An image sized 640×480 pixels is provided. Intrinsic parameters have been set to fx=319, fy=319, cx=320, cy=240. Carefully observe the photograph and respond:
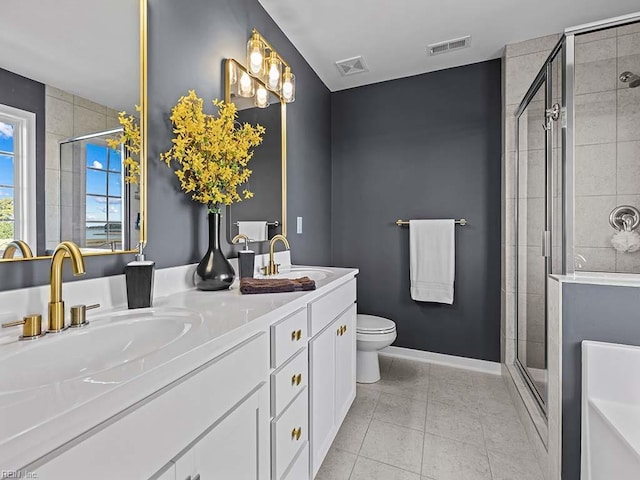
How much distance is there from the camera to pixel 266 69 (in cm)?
178

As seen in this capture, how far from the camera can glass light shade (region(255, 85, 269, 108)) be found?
5.86 feet

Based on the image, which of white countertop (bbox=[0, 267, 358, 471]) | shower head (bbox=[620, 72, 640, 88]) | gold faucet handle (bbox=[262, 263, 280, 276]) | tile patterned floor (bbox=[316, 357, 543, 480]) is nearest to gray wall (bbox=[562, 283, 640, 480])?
tile patterned floor (bbox=[316, 357, 543, 480])

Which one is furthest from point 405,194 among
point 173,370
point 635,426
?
point 173,370

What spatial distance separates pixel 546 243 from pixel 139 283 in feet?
6.51

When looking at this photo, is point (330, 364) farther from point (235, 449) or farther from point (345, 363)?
point (235, 449)

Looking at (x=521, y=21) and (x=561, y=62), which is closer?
(x=561, y=62)

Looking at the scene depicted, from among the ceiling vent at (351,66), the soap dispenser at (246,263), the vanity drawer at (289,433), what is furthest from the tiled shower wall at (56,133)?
the ceiling vent at (351,66)

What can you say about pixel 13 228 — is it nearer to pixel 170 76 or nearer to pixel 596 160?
pixel 170 76

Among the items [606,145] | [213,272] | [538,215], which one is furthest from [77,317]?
[606,145]

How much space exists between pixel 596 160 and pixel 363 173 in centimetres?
161

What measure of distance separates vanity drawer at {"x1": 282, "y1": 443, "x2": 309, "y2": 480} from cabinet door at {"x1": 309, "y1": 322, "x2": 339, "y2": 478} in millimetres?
46

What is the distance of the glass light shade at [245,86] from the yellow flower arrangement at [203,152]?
40 cm

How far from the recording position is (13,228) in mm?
780

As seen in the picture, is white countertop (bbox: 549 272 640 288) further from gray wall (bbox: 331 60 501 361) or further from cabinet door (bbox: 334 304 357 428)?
gray wall (bbox: 331 60 501 361)
